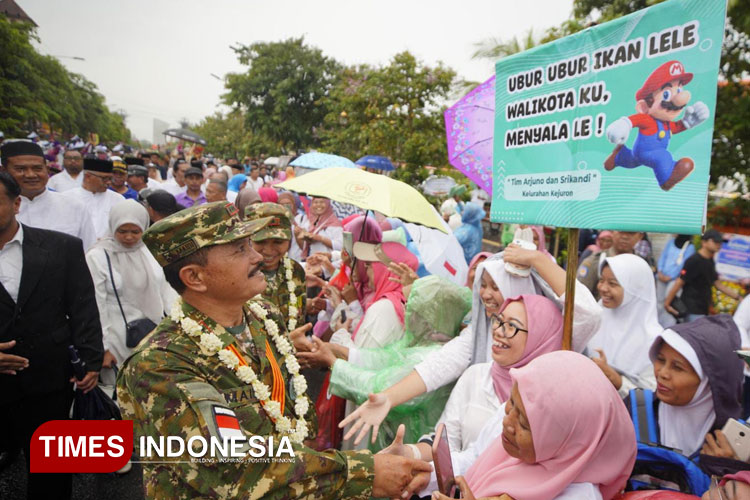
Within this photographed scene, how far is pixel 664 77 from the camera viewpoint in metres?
1.73

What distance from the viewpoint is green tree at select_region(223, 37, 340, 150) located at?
1036 inches

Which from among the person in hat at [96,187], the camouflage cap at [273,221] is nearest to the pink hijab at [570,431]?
the camouflage cap at [273,221]

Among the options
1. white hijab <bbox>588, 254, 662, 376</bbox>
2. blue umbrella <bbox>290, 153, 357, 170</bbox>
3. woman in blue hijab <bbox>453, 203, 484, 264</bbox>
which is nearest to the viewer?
white hijab <bbox>588, 254, 662, 376</bbox>

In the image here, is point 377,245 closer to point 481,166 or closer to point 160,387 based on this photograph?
point 481,166

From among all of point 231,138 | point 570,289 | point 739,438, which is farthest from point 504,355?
point 231,138

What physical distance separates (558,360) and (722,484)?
0.71 meters

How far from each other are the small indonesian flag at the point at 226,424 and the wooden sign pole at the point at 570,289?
158 centimetres

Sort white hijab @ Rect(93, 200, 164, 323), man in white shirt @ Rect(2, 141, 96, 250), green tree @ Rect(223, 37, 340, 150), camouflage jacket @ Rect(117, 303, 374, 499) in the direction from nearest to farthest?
camouflage jacket @ Rect(117, 303, 374, 499) < white hijab @ Rect(93, 200, 164, 323) < man in white shirt @ Rect(2, 141, 96, 250) < green tree @ Rect(223, 37, 340, 150)

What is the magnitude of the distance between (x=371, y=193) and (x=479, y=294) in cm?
125

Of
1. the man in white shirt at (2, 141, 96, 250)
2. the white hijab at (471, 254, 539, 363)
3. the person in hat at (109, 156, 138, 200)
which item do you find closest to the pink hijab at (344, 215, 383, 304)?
the white hijab at (471, 254, 539, 363)

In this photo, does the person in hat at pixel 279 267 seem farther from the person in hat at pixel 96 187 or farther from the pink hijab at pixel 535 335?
the person in hat at pixel 96 187

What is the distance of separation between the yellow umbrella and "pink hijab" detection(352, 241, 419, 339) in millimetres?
486

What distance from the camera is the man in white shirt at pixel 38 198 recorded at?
4.15m

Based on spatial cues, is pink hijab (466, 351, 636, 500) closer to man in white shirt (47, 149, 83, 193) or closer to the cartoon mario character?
the cartoon mario character
